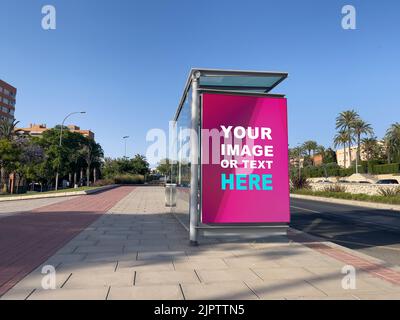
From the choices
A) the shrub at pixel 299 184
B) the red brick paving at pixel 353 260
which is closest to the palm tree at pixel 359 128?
the shrub at pixel 299 184

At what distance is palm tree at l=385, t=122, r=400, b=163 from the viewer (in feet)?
224

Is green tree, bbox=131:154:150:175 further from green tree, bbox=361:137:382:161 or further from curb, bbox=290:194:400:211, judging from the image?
green tree, bbox=361:137:382:161

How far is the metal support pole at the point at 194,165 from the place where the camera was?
7969mm

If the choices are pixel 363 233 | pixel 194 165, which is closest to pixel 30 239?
pixel 194 165

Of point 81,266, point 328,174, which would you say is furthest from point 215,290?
point 328,174

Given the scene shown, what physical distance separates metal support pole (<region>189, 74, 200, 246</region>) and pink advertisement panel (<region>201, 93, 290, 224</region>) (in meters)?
0.19

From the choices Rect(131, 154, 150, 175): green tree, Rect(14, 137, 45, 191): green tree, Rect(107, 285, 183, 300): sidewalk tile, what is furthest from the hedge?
Rect(131, 154, 150, 175): green tree

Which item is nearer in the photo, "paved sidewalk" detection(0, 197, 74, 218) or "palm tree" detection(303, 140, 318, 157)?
"paved sidewalk" detection(0, 197, 74, 218)


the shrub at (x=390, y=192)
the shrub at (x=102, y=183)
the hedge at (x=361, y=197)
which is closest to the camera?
the hedge at (x=361, y=197)

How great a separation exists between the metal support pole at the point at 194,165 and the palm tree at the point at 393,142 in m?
70.3

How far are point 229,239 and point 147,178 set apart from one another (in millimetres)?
65006

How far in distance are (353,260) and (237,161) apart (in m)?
3.16

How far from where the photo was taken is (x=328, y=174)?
80.2 metres

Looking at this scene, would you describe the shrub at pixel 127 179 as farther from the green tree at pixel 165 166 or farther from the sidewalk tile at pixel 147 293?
the sidewalk tile at pixel 147 293
